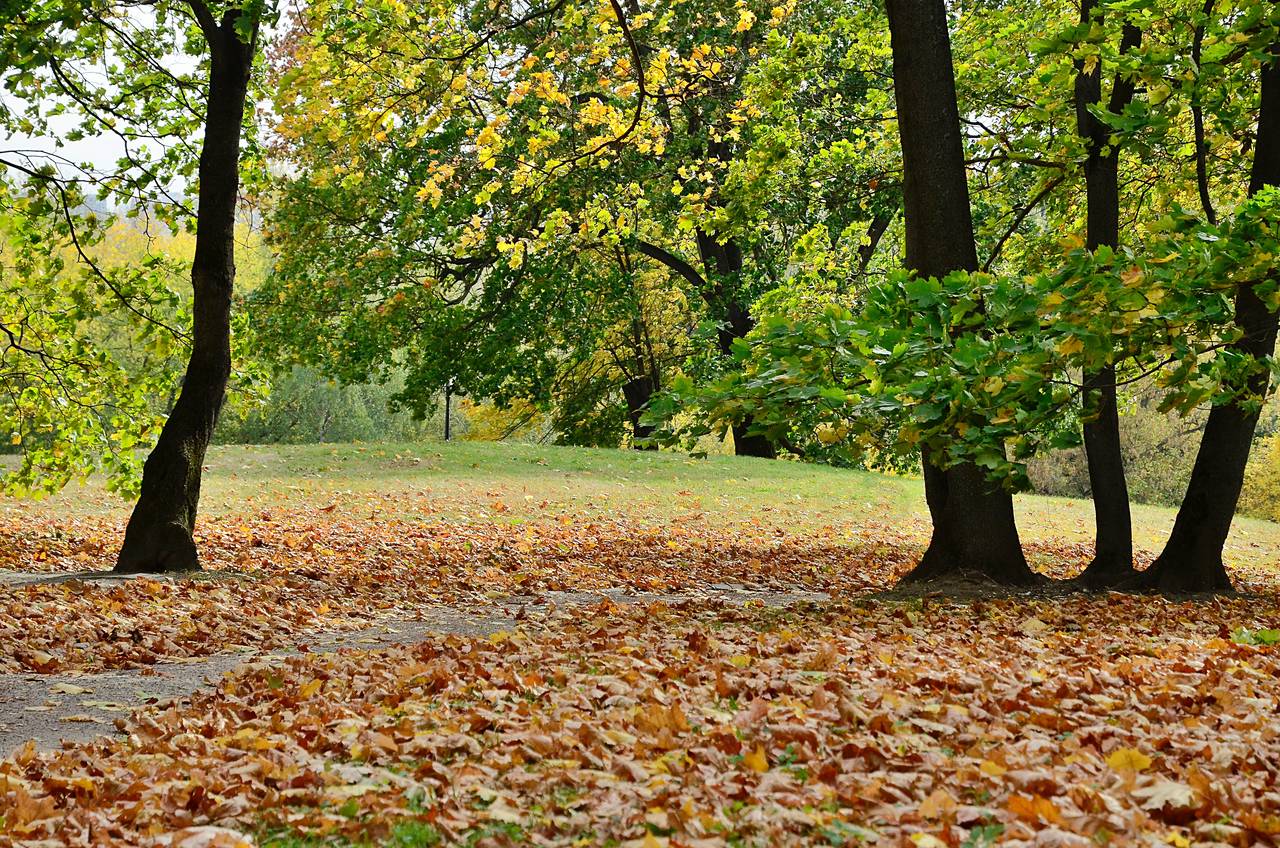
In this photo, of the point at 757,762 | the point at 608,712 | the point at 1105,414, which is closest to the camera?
the point at 757,762

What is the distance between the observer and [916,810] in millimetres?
3348

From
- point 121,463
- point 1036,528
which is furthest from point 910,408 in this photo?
point 1036,528

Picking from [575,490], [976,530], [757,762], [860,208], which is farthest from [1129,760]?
[575,490]

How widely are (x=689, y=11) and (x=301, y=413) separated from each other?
3329cm

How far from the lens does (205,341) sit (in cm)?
991

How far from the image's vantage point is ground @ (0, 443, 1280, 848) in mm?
3461

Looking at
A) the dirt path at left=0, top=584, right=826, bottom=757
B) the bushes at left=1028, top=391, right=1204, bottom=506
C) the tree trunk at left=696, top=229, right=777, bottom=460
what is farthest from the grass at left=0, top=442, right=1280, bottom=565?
the bushes at left=1028, top=391, right=1204, bottom=506

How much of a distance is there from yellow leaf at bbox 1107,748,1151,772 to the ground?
14 mm

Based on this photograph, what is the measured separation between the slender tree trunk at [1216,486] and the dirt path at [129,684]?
5.57 metres

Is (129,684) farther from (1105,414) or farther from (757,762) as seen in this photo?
(1105,414)

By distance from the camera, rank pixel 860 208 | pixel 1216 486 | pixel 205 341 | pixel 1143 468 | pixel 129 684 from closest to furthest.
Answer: pixel 129 684, pixel 1216 486, pixel 205 341, pixel 860 208, pixel 1143 468

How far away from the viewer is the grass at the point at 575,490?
59.7 ft

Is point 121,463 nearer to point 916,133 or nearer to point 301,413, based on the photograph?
point 916,133

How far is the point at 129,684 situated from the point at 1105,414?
27.0 ft
